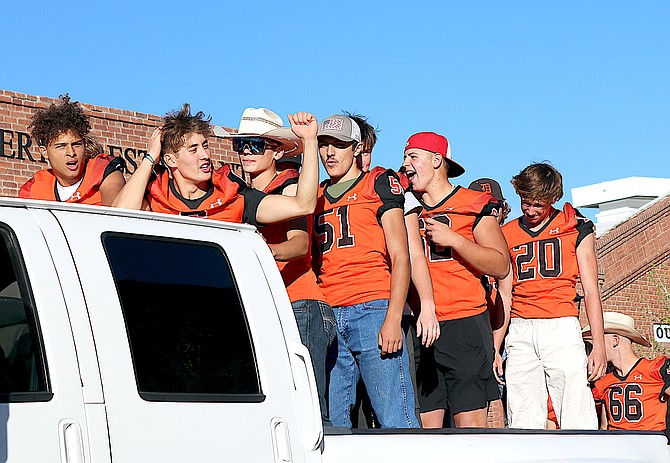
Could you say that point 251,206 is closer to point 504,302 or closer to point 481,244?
point 481,244

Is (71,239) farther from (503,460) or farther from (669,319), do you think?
(669,319)

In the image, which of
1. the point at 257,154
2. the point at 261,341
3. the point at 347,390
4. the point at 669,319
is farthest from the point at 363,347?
the point at 669,319

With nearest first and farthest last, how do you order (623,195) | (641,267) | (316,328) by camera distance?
(316,328) → (641,267) → (623,195)

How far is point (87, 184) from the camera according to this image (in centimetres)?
543

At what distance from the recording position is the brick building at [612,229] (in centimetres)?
1528

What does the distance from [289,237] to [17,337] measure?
7.15 ft

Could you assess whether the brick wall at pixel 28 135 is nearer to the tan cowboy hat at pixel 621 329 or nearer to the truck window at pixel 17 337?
the tan cowboy hat at pixel 621 329

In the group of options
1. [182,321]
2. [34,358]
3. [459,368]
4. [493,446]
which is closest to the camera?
[34,358]

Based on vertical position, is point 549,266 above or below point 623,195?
below

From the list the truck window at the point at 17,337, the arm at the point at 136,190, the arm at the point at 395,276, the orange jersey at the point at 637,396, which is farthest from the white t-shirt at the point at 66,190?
the orange jersey at the point at 637,396

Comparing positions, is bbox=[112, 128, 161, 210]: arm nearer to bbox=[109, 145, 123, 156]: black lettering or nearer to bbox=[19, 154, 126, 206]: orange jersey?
bbox=[19, 154, 126, 206]: orange jersey

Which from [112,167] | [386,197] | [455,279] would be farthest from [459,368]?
[112,167]

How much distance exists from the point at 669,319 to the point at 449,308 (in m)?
16.6

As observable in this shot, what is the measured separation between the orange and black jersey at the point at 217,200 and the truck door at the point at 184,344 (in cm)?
120
